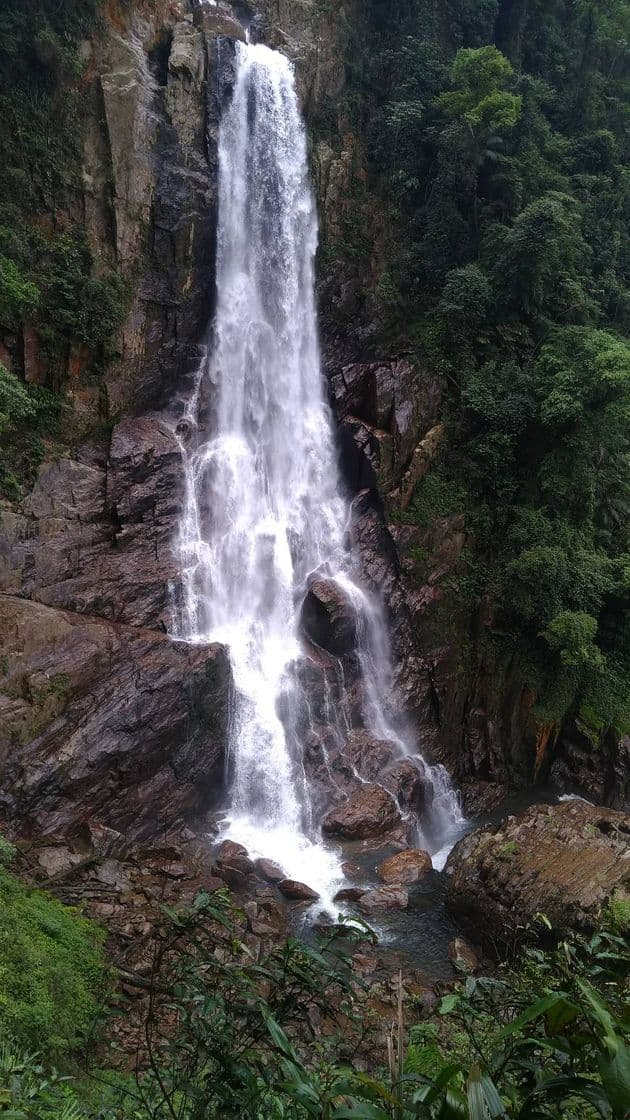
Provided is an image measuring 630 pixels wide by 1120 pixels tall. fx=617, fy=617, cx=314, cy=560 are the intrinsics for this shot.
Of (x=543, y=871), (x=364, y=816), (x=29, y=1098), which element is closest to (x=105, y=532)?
(x=364, y=816)

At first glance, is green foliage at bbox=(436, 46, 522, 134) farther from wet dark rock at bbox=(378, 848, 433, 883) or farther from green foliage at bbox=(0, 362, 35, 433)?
wet dark rock at bbox=(378, 848, 433, 883)

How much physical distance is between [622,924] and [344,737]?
25.8 ft

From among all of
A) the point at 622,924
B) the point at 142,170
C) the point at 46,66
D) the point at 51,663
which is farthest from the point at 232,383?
the point at 622,924

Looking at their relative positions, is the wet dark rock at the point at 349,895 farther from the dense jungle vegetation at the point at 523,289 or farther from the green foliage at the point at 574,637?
the green foliage at the point at 574,637

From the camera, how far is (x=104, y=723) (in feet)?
39.7

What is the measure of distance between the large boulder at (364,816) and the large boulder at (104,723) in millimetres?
2655

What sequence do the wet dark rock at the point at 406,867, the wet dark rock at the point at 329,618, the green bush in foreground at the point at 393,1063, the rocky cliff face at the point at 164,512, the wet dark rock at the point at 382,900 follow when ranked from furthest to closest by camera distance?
the wet dark rock at the point at 329,618
the rocky cliff face at the point at 164,512
the wet dark rock at the point at 406,867
the wet dark rock at the point at 382,900
the green bush in foreground at the point at 393,1063

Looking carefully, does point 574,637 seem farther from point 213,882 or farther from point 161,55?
point 161,55

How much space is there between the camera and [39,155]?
50.3 feet

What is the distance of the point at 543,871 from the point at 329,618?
7542mm

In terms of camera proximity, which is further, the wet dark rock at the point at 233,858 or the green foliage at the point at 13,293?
the green foliage at the point at 13,293

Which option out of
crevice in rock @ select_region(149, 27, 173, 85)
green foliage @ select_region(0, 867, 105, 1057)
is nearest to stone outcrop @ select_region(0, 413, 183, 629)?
green foliage @ select_region(0, 867, 105, 1057)

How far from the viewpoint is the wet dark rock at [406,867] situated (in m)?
11.9

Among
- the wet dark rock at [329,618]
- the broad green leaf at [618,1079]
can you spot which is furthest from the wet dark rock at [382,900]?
the broad green leaf at [618,1079]
